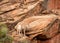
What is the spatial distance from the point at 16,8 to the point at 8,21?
2.88 feet

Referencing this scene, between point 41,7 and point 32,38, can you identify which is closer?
point 32,38

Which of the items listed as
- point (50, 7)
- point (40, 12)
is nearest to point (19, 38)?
point (40, 12)

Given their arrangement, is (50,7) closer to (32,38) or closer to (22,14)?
(22,14)

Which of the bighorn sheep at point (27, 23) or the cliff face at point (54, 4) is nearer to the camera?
the bighorn sheep at point (27, 23)

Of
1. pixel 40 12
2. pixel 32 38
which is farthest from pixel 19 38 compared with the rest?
pixel 40 12

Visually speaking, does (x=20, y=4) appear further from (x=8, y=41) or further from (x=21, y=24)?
(x=8, y=41)

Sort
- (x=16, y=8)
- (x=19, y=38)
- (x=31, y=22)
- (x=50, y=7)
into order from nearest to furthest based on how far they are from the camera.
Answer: (x=19, y=38)
(x=31, y=22)
(x=16, y=8)
(x=50, y=7)

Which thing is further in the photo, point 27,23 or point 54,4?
point 54,4

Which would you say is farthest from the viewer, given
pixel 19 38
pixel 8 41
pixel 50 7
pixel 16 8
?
pixel 50 7

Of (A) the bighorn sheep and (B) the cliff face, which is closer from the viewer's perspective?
(A) the bighorn sheep

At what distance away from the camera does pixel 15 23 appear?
9.58m

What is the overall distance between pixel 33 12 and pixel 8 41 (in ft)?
11.0

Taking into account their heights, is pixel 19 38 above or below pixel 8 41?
below

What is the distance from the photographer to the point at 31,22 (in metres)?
9.44
